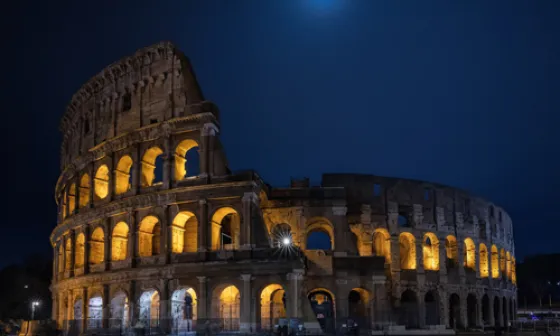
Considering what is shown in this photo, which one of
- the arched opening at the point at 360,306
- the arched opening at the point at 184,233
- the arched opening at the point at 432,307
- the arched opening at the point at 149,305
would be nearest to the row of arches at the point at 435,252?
the arched opening at the point at 432,307

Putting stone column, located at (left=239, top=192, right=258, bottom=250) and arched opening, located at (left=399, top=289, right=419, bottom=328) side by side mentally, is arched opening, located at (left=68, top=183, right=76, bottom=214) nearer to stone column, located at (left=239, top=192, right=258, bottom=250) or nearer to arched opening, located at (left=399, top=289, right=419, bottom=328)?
stone column, located at (left=239, top=192, right=258, bottom=250)

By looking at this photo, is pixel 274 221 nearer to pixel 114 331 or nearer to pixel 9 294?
pixel 114 331

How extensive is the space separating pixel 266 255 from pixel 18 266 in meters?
57.1

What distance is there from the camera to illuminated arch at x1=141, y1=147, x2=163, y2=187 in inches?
1438

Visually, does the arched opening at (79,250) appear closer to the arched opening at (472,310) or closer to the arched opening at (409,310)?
the arched opening at (409,310)

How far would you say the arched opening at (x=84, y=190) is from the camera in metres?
41.2

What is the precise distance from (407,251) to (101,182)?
69.9 feet

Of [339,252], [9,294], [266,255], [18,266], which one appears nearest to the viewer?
[266,255]

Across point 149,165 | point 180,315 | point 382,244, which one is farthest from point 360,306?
point 149,165

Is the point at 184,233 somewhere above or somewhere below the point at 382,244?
above

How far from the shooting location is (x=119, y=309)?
36.8 meters

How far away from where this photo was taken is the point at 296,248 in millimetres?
31875

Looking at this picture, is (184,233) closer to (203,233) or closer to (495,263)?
(203,233)

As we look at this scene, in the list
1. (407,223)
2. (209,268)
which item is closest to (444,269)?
(407,223)
